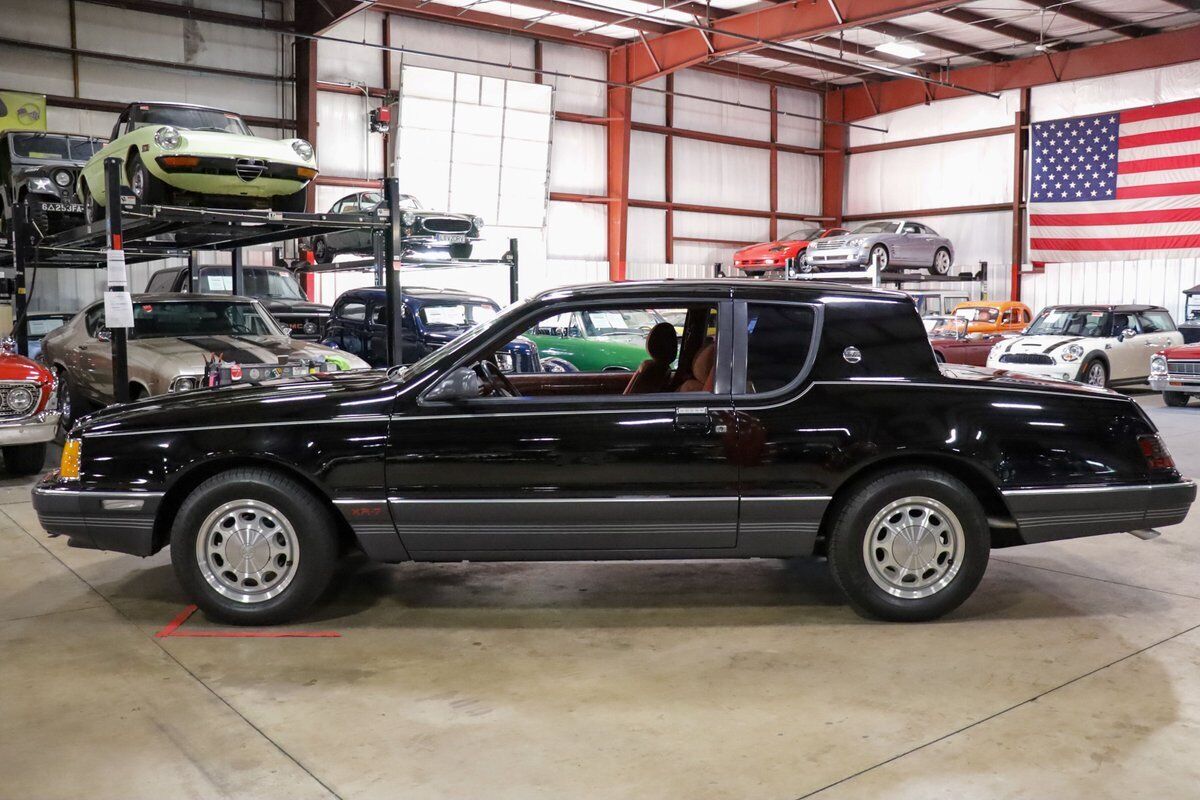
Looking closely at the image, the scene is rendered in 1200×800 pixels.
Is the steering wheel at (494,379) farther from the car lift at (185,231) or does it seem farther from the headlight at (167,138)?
the headlight at (167,138)

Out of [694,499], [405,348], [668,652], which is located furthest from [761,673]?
[405,348]

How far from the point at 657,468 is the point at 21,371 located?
5.62 m

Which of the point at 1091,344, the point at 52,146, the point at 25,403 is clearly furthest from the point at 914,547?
the point at 52,146

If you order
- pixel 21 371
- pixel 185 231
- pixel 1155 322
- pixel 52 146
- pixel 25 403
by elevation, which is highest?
pixel 52 146

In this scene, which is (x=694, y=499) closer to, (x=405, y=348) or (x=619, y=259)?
(x=405, y=348)

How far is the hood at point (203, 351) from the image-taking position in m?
8.29

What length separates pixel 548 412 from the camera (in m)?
4.14

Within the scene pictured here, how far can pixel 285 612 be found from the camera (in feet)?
13.9

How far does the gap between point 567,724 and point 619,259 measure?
2258 cm

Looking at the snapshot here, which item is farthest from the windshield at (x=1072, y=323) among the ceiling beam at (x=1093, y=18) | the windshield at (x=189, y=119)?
the windshield at (x=189, y=119)

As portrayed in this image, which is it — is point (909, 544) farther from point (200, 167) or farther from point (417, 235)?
point (417, 235)

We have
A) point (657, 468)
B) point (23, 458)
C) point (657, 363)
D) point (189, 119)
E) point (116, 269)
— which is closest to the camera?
point (657, 468)

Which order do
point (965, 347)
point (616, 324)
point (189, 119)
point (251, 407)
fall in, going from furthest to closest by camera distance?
point (965, 347) → point (616, 324) → point (189, 119) → point (251, 407)

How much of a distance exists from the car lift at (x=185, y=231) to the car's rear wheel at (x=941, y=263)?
14361 millimetres
